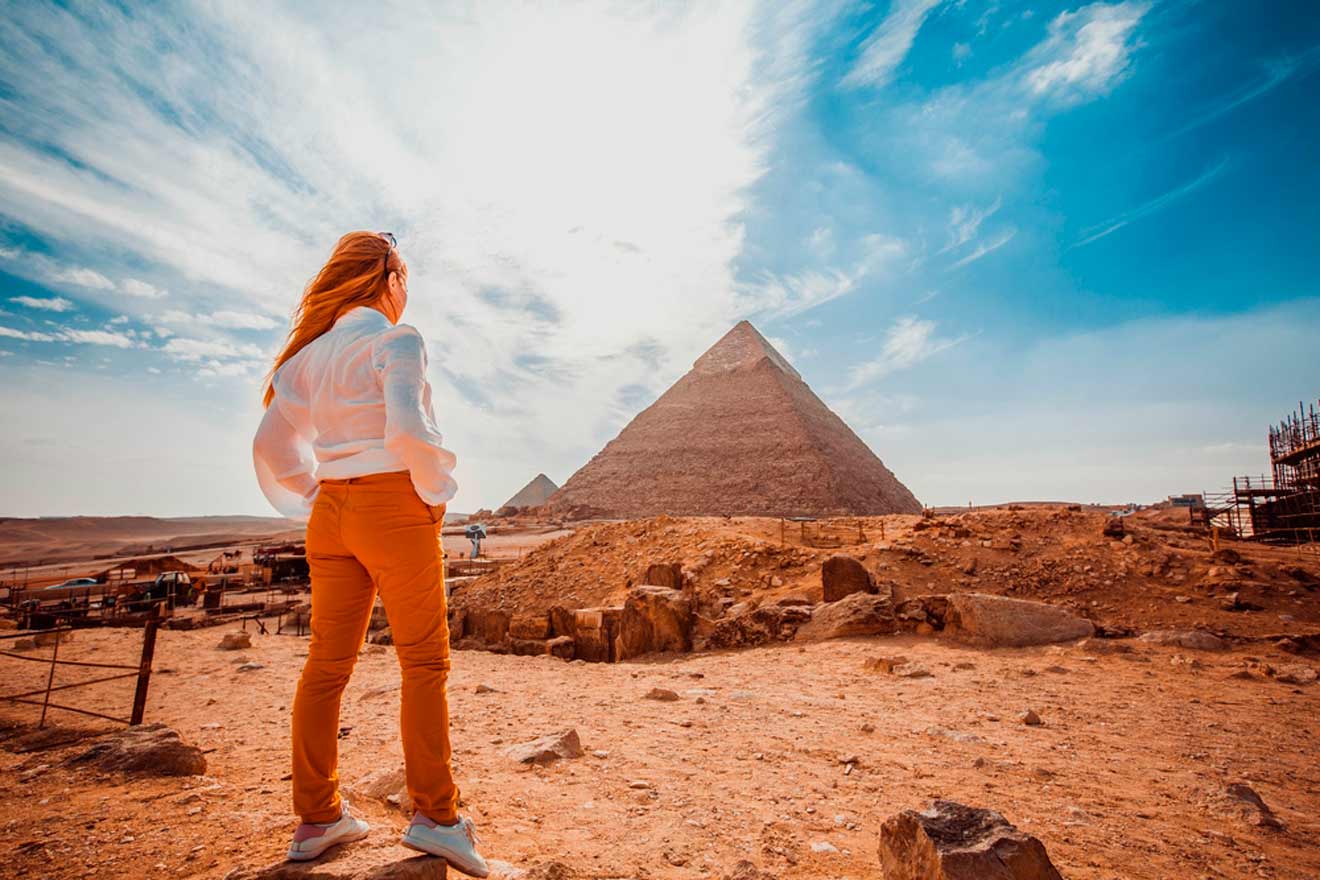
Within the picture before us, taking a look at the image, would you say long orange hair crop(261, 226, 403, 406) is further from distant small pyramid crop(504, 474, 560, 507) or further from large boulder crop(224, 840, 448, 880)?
distant small pyramid crop(504, 474, 560, 507)

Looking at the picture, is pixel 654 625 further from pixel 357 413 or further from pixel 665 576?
pixel 357 413

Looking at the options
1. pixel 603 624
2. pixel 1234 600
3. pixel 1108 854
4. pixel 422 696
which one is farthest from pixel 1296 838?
pixel 603 624

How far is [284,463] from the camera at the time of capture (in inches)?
76.9

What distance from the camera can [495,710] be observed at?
13.3 feet

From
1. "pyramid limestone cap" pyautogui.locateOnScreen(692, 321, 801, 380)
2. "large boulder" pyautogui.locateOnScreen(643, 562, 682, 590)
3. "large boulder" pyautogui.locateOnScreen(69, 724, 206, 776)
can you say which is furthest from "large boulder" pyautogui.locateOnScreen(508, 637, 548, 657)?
"pyramid limestone cap" pyautogui.locateOnScreen(692, 321, 801, 380)

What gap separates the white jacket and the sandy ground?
1.00 m

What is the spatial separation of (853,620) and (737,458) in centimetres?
6123

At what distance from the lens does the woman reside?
162 centimetres

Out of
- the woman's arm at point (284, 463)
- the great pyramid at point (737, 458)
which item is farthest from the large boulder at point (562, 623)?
the great pyramid at point (737, 458)

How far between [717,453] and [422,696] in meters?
68.2

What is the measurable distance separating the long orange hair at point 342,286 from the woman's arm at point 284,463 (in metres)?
0.12

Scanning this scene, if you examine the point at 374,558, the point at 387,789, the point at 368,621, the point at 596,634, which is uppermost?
the point at 374,558

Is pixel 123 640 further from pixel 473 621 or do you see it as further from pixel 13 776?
pixel 13 776

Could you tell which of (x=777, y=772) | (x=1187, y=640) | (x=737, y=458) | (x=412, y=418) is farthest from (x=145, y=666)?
(x=737, y=458)
